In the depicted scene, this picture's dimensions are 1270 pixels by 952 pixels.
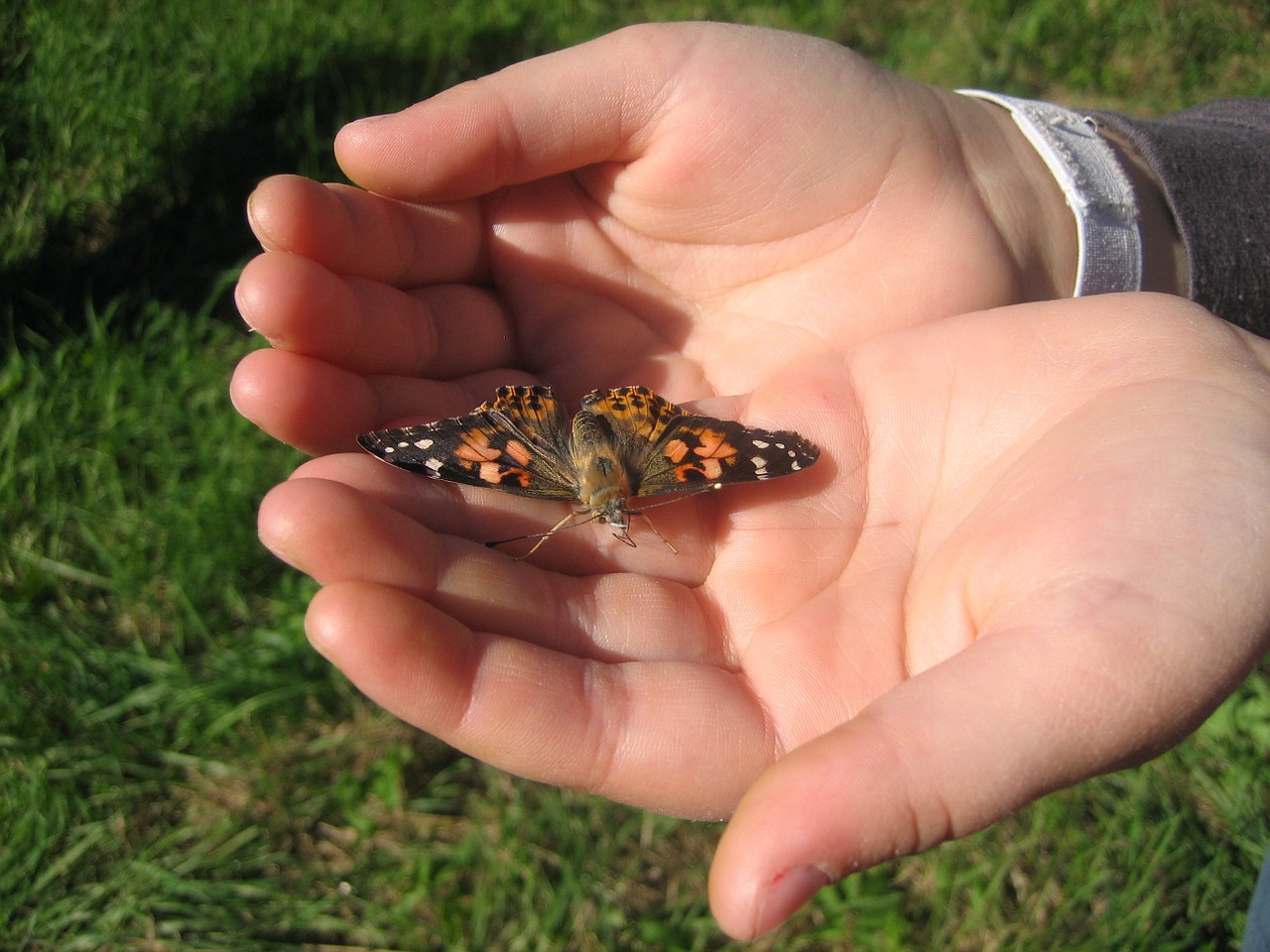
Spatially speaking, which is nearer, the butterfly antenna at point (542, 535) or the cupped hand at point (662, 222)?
the butterfly antenna at point (542, 535)

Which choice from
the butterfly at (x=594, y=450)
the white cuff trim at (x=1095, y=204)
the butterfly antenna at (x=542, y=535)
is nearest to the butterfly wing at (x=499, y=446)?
the butterfly at (x=594, y=450)

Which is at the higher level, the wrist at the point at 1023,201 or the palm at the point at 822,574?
the wrist at the point at 1023,201

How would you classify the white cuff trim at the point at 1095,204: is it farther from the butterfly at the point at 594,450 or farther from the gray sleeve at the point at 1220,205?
the butterfly at the point at 594,450

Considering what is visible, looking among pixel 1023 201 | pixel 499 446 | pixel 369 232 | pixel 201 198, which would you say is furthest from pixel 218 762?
pixel 1023 201

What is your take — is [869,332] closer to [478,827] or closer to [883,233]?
[883,233]

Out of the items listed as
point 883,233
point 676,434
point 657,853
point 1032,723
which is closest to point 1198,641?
point 1032,723

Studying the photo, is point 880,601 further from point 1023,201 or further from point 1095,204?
point 1095,204

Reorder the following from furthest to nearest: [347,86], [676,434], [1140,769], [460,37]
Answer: [460,37], [347,86], [1140,769], [676,434]

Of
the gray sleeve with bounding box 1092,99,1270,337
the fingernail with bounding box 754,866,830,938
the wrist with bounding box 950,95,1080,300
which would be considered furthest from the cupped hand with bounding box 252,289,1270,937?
the gray sleeve with bounding box 1092,99,1270,337
